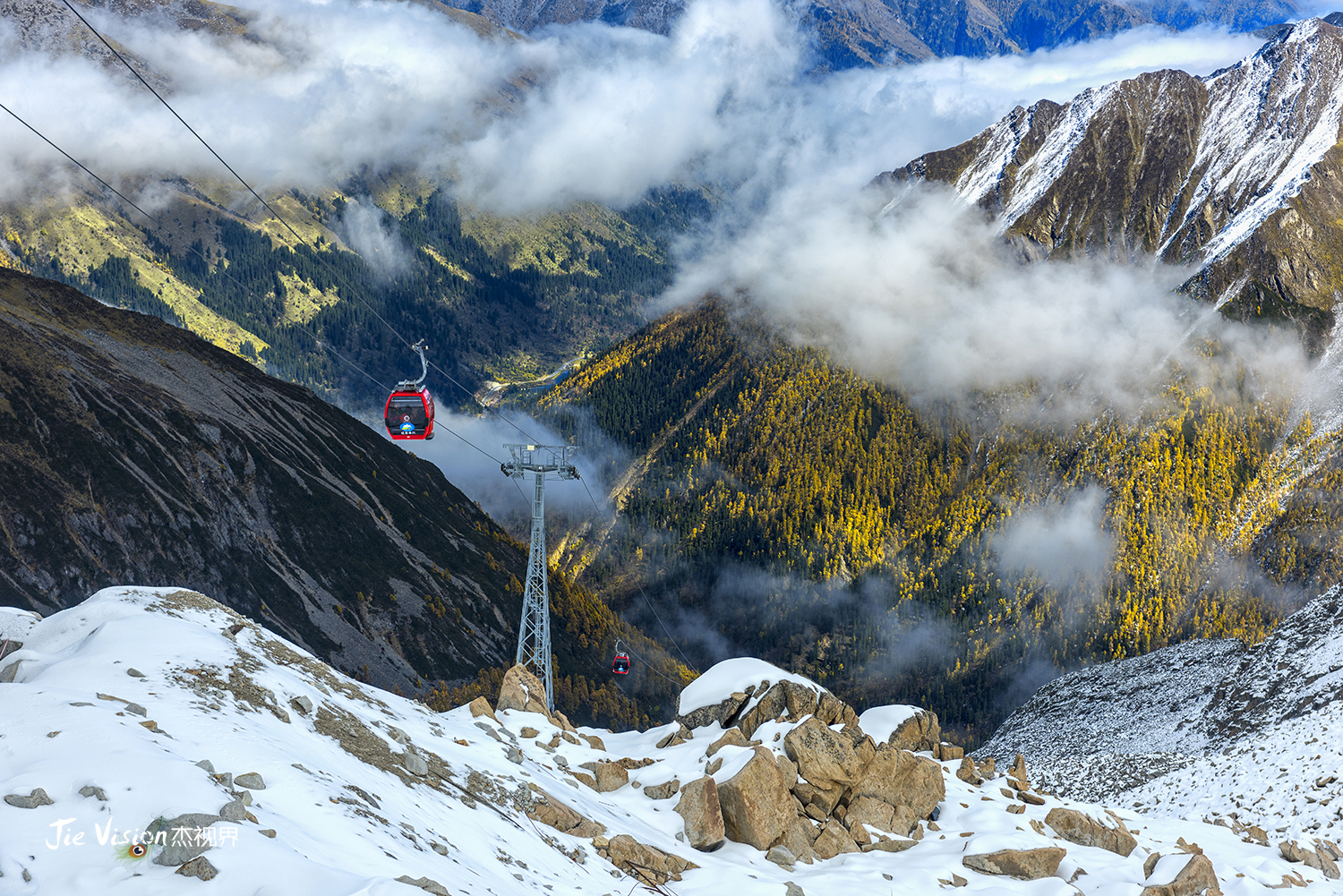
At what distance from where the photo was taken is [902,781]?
31.9 meters

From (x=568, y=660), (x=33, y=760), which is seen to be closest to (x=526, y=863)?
(x=33, y=760)

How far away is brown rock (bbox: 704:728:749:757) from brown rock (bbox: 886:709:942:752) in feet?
28.7

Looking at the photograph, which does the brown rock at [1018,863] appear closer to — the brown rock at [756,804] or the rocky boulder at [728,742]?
the brown rock at [756,804]

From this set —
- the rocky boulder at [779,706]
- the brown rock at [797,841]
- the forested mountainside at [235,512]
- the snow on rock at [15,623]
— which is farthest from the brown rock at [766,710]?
the forested mountainside at [235,512]

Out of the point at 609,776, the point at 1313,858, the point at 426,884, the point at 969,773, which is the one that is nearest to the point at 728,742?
the point at 609,776

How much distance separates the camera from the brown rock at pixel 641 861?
22.5 metres

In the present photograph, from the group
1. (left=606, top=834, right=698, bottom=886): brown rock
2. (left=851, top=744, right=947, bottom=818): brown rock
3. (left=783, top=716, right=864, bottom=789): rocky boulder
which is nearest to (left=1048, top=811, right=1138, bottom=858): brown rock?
(left=851, top=744, right=947, bottom=818): brown rock

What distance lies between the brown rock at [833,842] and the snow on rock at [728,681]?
8.07m

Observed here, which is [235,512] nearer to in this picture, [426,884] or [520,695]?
[520,695]

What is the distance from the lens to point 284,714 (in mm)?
21609

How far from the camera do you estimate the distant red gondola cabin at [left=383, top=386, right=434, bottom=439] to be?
52.7 metres

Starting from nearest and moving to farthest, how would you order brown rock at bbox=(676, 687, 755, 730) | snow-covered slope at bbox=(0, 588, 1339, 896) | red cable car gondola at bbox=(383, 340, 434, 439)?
snow-covered slope at bbox=(0, 588, 1339, 896) < brown rock at bbox=(676, 687, 755, 730) < red cable car gondola at bbox=(383, 340, 434, 439)

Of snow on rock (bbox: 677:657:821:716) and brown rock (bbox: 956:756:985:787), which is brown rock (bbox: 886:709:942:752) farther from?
snow on rock (bbox: 677:657:821:716)

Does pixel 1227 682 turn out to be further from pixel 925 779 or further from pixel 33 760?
pixel 33 760
